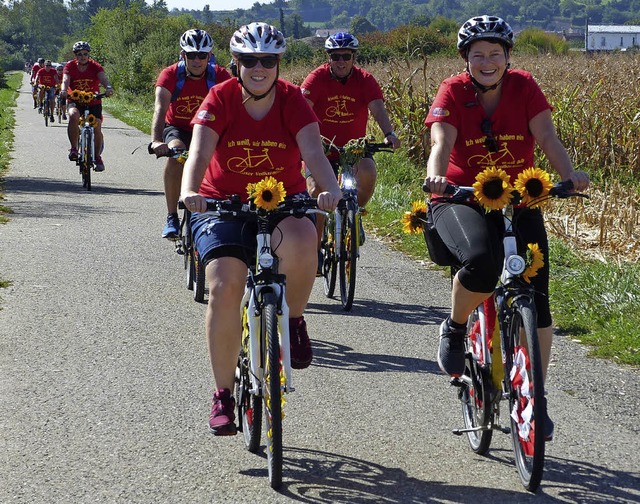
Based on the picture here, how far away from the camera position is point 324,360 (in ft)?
22.8

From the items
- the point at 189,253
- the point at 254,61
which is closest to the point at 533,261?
the point at 254,61

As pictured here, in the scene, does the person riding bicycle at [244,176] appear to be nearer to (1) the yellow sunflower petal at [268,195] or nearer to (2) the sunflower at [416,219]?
(1) the yellow sunflower petal at [268,195]

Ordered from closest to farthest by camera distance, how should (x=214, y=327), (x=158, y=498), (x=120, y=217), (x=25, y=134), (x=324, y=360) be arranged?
(x=158, y=498) → (x=214, y=327) → (x=324, y=360) → (x=120, y=217) → (x=25, y=134)

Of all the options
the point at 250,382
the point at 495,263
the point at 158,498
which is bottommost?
the point at 158,498

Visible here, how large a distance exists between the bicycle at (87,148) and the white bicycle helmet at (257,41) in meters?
11.5

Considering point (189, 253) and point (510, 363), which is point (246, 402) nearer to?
point (510, 363)

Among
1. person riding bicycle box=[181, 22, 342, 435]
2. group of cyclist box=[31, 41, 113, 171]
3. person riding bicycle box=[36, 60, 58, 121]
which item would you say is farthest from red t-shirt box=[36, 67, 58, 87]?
person riding bicycle box=[181, 22, 342, 435]

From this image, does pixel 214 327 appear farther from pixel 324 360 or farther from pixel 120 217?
pixel 120 217

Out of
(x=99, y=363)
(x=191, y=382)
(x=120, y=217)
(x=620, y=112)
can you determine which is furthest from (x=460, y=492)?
(x=620, y=112)

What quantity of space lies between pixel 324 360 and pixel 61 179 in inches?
471

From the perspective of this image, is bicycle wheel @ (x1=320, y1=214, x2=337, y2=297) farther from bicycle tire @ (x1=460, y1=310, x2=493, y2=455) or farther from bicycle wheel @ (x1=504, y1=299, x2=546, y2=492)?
bicycle wheel @ (x1=504, y1=299, x2=546, y2=492)

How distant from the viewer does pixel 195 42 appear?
9.23m

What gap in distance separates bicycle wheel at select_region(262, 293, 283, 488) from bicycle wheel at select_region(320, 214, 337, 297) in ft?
14.1

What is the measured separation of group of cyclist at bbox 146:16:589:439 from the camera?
4.81 meters
